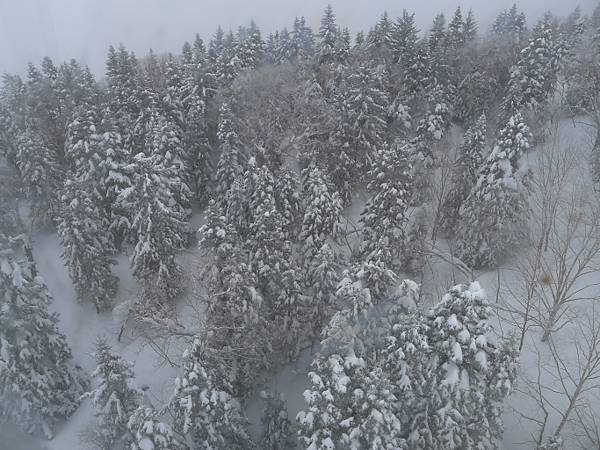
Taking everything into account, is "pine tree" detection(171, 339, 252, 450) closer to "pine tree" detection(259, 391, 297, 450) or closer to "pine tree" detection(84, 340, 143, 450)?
"pine tree" detection(259, 391, 297, 450)

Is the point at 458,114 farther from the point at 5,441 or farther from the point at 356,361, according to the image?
the point at 5,441

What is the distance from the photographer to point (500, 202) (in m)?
23.7

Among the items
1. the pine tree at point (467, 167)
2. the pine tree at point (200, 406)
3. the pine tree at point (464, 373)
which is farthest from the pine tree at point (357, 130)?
the pine tree at point (464, 373)

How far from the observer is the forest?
1566cm

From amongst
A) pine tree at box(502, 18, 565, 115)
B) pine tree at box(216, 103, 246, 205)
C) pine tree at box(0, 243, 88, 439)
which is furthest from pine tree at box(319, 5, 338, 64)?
pine tree at box(0, 243, 88, 439)

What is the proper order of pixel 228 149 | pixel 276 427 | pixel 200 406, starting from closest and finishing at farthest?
pixel 200 406 → pixel 276 427 → pixel 228 149

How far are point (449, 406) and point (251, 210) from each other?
16.2 metres

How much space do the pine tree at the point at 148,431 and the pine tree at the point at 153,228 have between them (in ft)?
29.7

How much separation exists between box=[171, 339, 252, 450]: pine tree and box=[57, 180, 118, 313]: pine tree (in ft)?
46.2

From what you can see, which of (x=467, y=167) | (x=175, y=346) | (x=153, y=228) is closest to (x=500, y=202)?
(x=467, y=167)

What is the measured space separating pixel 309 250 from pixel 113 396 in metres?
12.2

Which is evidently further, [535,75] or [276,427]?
[535,75]

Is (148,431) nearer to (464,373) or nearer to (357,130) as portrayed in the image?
(464,373)

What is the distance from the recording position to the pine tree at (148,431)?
16.5 meters
